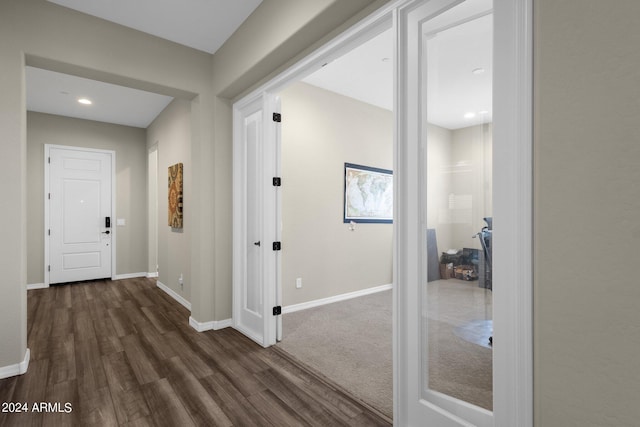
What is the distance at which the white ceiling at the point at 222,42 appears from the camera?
151 cm

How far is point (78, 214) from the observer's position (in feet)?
18.5

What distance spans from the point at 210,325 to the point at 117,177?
4114 mm

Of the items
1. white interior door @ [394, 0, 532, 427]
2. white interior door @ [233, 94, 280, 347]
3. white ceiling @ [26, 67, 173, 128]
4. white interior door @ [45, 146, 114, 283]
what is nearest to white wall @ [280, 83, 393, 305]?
white interior door @ [233, 94, 280, 347]

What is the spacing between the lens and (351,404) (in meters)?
2.07

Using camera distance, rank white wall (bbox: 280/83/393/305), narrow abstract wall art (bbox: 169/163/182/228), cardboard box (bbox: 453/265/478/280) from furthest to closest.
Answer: narrow abstract wall art (bbox: 169/163/182/228) < white wall (bbox: 280/83/393/305) < cardboard box (bbox: 453/265/478/280)

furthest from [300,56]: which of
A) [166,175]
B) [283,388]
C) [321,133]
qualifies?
[166,175]

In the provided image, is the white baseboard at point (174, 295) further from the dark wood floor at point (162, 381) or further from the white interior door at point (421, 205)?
Answer: the white interior door at point (421, 205)

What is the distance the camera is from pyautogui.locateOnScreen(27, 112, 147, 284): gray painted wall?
5.23 m

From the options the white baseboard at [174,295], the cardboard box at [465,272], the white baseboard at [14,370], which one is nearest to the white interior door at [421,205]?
the cardboard box at [465,272]

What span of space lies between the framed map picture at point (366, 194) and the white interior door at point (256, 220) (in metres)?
1.68

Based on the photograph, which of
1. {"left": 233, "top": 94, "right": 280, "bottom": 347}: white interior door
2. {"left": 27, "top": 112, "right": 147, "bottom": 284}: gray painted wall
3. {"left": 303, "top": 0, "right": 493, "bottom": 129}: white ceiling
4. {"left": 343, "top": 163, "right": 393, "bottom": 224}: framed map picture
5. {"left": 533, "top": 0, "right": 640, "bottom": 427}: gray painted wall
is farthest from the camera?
{"left": 27, "top": 112, "right": 147, "bottom": 284}: gray painted wall

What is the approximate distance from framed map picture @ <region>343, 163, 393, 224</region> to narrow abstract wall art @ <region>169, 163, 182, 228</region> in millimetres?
2293

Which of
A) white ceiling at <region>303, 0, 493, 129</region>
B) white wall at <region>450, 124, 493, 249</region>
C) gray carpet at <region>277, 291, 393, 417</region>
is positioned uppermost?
white ceiling at <region>303, 0, 493, 129</region>

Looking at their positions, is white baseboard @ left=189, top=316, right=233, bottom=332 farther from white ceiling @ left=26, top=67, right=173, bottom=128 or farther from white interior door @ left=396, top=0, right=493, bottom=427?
white ceiling @ left=26, top=67, right=173, bottom=128
